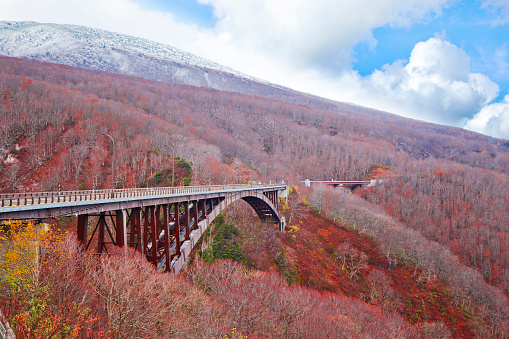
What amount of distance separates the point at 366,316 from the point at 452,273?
3365cm

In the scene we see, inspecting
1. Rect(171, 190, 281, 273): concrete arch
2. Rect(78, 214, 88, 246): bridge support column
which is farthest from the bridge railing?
Rect(171, 190, 281, 273): concrete arch

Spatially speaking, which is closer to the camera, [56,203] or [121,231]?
[56,203]

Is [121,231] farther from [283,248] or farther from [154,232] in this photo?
[283,248]

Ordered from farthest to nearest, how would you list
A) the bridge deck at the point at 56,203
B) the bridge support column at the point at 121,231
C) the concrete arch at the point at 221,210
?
the concrete arch at the point at 221,210 → the bridge support column at the point at 121,231 → the bridge deck at the point at 56,203

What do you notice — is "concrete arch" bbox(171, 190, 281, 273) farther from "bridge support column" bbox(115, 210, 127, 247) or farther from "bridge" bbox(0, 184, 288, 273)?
"bridge support column" bbox(115, 210, 127, 247)

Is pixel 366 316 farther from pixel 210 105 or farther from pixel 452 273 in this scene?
pixel 210 105

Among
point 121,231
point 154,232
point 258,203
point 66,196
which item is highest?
point 66,196

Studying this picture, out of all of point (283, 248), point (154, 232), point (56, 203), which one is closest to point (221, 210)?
point (154, 232)

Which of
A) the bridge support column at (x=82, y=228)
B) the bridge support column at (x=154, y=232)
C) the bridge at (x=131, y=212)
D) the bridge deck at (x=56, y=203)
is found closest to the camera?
the bridge deck at (x=56, y=203)

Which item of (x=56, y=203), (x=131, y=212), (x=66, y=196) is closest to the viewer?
(x=56, y=203)

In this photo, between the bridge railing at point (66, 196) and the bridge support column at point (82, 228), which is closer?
the bridge railing at point (66, 196)

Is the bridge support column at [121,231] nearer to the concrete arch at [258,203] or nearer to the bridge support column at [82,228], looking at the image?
the bridge support column at [82,228]

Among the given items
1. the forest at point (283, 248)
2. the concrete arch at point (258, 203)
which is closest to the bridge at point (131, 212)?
the concrete arch at point (258, 203)

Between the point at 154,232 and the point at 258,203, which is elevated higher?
the point at 154,232
